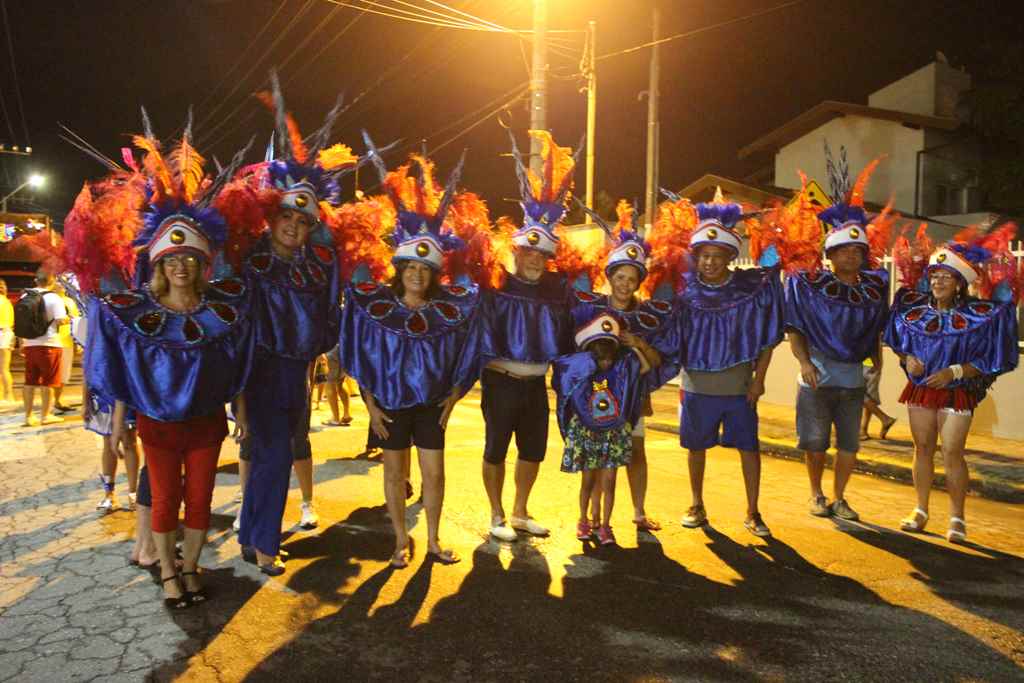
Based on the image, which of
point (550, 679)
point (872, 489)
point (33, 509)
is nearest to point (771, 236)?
point (872, 489)

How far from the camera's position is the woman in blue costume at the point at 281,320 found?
423 centimetres

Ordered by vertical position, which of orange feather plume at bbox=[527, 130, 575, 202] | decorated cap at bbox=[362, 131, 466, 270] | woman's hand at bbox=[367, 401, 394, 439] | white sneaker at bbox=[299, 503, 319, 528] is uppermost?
orange feather plume at bbox=[527, 130, 575, 202]

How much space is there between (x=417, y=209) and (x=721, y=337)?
2.25 m

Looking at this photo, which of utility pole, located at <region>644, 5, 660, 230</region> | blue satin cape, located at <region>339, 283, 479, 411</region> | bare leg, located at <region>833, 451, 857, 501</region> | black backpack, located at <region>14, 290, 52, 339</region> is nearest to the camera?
blue satin cape, located at <region>339, 283, 479, 411</region>

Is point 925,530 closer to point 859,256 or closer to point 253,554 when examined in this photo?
point 859,256

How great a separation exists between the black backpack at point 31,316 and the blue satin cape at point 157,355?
6407 millimetres

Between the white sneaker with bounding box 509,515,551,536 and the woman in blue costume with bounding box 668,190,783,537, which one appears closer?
the white sneaker with bounding box 509,515,551,536

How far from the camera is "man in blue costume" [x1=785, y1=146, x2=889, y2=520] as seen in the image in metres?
5.30

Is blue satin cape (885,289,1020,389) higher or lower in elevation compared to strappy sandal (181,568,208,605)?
higher

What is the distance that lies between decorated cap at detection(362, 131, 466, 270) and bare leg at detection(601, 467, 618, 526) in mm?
1741

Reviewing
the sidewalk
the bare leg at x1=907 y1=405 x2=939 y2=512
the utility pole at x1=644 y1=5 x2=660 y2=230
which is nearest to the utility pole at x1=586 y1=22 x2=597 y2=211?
the utility pole at x1=644 y1=5 x2=660 y2=230

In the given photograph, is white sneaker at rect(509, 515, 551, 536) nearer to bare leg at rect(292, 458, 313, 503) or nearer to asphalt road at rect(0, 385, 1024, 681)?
asphalt road at rect(0, 385, 1024, 681)

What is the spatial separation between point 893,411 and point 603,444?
7.09 metres

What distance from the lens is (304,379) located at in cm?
445
